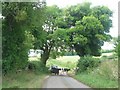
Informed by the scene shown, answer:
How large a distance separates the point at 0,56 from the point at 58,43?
1373 inches

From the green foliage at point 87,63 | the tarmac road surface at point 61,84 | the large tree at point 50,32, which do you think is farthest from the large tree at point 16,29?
the large tree at point 50,32

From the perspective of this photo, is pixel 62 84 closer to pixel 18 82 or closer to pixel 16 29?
pixel 18 82

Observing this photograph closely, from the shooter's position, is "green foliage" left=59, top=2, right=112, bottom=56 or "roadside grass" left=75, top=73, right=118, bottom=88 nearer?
"roadside grass" left=75, top=73, right=118, bottom=88

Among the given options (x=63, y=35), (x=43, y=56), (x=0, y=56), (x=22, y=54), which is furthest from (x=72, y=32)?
(x=0, y=56)

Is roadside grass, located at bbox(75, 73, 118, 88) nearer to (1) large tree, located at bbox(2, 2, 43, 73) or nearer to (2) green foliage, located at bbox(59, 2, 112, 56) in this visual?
(1) large tree, located at bbox(2, 2, 43, 73)

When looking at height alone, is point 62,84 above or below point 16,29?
below

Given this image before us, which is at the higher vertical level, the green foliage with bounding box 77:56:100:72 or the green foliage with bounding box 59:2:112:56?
the green foliage with bounding box 59:2:112:56

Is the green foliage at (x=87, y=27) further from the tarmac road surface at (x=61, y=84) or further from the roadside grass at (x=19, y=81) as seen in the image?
the roadside grass at (x=19, y=81)

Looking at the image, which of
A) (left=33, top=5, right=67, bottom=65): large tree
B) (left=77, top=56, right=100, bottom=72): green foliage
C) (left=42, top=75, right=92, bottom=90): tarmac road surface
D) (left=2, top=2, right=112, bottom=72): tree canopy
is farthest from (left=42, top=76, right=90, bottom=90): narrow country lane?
(left=33, top=5, right=67, bottom=65): large tree

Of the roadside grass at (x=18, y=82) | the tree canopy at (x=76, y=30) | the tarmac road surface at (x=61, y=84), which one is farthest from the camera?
the tree canopy at (x=76, y=30)

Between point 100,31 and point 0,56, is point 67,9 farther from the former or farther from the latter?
point 0,56

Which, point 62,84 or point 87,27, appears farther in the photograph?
point 87,27

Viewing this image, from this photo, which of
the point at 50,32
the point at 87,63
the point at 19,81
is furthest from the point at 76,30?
the point at 19,81

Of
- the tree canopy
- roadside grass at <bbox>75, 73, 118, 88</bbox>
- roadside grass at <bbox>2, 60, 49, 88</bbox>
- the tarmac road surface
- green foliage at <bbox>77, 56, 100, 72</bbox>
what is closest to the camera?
roadside grass at <bbox>2, 60, 49, 88</bbox>
